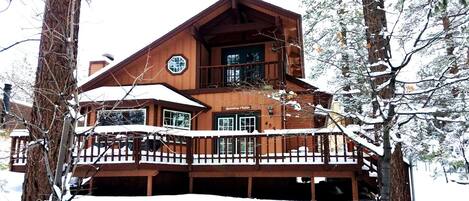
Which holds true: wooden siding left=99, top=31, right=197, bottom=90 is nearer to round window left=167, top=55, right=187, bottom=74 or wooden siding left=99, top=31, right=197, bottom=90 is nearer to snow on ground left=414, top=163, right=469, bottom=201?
round window left=167, top=55, right=187, bottom=74

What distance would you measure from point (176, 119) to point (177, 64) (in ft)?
7.58

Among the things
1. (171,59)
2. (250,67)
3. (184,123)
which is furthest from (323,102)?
(171,59)

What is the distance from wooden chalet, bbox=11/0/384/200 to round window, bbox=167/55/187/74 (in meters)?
A: 0.04

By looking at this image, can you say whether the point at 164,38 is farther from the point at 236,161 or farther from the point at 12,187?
the point at 12,187

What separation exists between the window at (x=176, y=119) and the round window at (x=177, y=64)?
1.82 metres

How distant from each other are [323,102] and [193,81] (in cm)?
445

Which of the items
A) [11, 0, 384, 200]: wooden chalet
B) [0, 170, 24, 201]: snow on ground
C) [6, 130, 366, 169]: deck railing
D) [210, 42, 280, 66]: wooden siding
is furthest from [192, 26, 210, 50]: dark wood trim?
[0, 170, 24, 201]: snow on ground

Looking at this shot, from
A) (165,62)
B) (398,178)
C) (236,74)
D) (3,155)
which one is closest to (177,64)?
(165,62)

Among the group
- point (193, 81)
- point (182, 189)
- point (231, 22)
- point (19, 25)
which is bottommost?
point (182, 189)

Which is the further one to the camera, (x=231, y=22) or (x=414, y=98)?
(x=231, y=22)

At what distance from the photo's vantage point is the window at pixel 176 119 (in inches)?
517

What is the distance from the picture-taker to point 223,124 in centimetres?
1375

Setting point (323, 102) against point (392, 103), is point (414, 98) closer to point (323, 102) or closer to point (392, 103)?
point (392, 103)

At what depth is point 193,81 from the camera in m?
14.3
